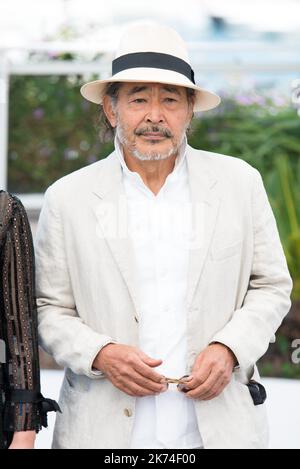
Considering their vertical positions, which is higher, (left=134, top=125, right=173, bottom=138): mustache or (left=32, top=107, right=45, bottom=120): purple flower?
(left=134, top=125, right=173, bottom=138): mustache

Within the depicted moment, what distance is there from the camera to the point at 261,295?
302cm

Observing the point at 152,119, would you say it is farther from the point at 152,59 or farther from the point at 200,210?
the point at 200,210

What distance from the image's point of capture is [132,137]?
3.01m

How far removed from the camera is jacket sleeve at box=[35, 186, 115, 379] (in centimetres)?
290

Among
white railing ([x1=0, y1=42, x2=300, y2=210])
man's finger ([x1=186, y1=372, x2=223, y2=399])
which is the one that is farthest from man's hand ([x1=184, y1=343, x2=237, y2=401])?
white railing ([x1=0, y1=42, x2=300, y2=210])

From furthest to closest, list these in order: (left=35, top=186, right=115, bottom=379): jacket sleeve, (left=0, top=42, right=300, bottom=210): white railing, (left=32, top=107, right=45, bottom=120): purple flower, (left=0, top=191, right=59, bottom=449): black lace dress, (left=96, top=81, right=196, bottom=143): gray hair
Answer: (left=32, top=107, right=45, bottom=120): purple flower, (left=0, top=42, right=300, bottom=210): white railing, (left=96, top=81, right=196, bottom=143): gray hair, (left=35, top=186, right=115, bottom=379): jacket sleeve, (left=0, top=191, right=59, bottom=449): black lace dress

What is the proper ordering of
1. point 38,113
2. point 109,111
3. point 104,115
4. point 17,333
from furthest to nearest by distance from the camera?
point 38,113
point 104,115
point 109,111
point 17,333

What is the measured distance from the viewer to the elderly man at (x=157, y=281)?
2914 millimetres

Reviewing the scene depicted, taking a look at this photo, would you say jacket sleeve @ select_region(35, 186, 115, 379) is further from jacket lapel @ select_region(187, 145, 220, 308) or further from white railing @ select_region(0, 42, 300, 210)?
white railing @ select_region(0, 42, 300, 210)

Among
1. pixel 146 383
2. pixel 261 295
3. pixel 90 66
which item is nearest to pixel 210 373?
pixel 146 383

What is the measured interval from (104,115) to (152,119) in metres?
0.36

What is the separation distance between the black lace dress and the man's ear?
49 cm

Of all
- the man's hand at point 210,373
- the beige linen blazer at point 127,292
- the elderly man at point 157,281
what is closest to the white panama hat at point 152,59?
the elderly man at point 157,281

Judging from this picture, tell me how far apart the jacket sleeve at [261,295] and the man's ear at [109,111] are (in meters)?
0.46
